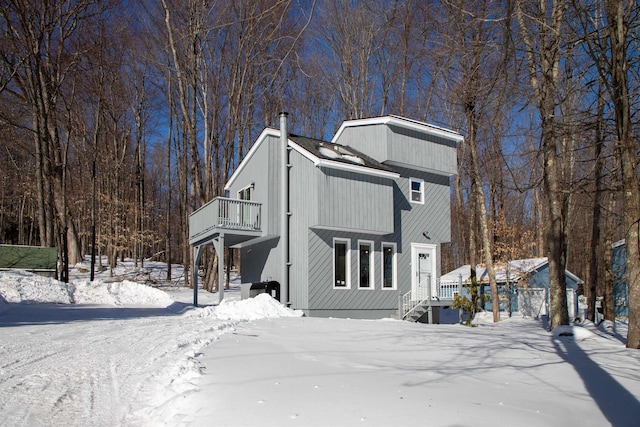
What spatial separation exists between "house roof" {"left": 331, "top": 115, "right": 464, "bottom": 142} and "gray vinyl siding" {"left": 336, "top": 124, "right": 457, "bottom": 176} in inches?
5.3

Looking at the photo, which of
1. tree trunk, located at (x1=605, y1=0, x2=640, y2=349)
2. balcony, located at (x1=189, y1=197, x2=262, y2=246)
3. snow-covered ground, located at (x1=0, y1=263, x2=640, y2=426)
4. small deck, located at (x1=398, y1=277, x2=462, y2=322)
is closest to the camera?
snow-covered ground, located at (x1=0, y1=263, x2=640, y2=426)

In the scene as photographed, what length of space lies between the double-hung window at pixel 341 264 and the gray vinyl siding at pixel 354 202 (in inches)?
31.7

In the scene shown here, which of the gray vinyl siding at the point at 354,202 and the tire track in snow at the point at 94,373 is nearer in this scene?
the tire track in snow at the point at 94,373

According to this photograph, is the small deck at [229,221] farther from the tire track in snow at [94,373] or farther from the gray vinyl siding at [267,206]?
the tire track in snow at [94,373]

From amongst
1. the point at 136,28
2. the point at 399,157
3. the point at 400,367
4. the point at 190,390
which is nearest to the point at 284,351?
the point at 400,367

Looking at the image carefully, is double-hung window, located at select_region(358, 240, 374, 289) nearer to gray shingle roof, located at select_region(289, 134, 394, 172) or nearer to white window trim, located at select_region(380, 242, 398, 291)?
white window trim, located at select_region(380, 242, 398, 291)

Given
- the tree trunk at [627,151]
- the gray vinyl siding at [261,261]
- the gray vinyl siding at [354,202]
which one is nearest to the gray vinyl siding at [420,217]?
the gray vinyl siding at [354,202]

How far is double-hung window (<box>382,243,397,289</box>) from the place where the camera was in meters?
17.9

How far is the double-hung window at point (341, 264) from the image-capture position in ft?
55.2

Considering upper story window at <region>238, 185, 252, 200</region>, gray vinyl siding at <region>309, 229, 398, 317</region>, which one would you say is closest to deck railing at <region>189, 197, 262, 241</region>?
upper story window at <region>238, 185, 252, 200</region>

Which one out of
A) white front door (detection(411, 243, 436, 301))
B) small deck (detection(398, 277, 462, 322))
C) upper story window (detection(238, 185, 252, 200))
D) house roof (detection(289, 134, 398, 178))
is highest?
house roof (detection(289, 134, 398, 178))

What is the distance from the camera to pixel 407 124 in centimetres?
1892

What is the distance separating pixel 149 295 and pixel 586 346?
16838mm

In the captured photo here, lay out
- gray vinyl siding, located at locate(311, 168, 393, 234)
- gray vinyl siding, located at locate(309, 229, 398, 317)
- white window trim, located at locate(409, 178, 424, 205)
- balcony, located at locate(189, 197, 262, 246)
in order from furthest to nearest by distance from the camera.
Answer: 1. white window trim, located at locate(409, 178, 424, 205)
2. balcony, located at locate(189, 197, 262, 246)
3. gray vinyl siding, located at locate(309, 229, 398, 317)
4. gray vinyl siding, located at locate(311, 168, 393, 234)
